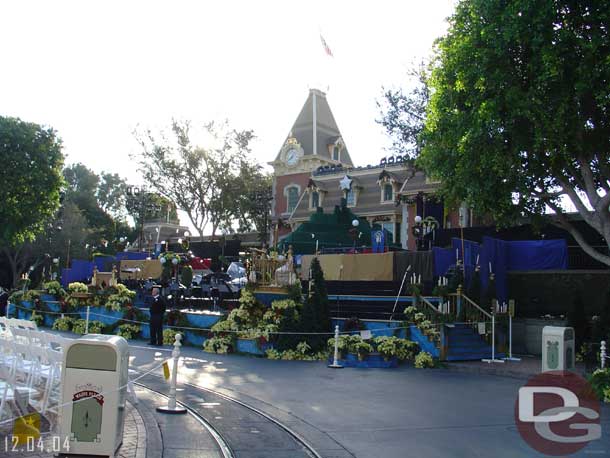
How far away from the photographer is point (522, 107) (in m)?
15.6

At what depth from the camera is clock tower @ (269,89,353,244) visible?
48.4 metres

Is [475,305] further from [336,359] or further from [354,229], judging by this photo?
[354,229]

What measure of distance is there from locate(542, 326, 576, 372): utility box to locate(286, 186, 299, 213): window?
3627 centimetres

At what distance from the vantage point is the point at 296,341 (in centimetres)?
1739

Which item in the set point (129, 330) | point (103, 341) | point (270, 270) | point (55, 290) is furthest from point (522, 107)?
point (55, 290)

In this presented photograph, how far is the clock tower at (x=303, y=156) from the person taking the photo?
48.4m

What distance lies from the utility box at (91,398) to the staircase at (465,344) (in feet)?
39.5

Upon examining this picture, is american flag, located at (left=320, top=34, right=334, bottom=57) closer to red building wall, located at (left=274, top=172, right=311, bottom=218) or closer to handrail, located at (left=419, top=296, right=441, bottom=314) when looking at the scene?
red building wall, located at (left=274, top=172, right=311, bottom=218)

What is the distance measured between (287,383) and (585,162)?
10850 mm

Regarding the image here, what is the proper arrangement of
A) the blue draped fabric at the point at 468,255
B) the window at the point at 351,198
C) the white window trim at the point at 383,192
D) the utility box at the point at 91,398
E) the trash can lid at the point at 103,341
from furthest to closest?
1. the window at the point at 351,198
2. the white window trim at the point at 383,192
3. the blue draped fabric at the point at 468,255
4. the trash can lid at the point at 103,341
5. the utility box at the point at 91,398

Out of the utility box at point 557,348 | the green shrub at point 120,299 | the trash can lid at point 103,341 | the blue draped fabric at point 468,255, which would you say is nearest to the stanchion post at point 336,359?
the utility box at point 557,348

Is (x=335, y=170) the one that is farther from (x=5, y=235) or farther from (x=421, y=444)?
(x=421, y=444)

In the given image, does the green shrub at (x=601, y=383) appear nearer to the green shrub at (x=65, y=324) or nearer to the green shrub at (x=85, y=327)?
the green shrub at (x=85, y=327)

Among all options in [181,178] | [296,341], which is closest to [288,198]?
[181,178]
